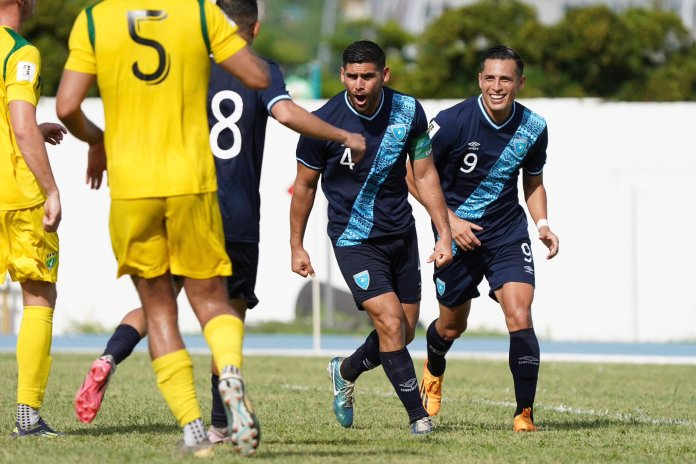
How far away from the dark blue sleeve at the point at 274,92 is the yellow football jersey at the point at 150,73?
23.4 inches

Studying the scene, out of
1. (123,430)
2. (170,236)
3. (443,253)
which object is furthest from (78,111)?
(443,253)

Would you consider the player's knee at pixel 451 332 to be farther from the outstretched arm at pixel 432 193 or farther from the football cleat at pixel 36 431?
the football cleat at pixel 36 431

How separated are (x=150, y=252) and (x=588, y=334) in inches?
605

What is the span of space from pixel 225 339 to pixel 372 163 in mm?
2257

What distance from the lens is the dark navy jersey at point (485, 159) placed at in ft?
29.4

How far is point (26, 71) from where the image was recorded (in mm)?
7543

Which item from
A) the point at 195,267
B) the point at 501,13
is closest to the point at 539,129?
the point at 195,267

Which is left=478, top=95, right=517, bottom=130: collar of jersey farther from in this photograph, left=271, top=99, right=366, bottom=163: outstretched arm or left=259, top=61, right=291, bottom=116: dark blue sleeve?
left=271, top=99, right=366, bottom=163: outstretched arm

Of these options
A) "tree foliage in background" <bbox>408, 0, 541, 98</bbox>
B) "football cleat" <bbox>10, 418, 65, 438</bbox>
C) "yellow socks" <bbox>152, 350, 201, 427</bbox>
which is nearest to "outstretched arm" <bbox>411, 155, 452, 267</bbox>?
"yellow socks" <bbox>152, 350, 201, 427</bbox>

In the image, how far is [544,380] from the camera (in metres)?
13.4

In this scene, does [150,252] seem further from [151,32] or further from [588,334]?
[588,334]

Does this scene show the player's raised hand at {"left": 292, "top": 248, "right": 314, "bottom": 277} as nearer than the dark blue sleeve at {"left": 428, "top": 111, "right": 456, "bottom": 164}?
Yes

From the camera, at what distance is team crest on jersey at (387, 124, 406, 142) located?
8211 millimetres

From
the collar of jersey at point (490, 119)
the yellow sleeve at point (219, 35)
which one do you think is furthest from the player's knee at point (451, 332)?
the yellow sleeve at point (219, 35)
